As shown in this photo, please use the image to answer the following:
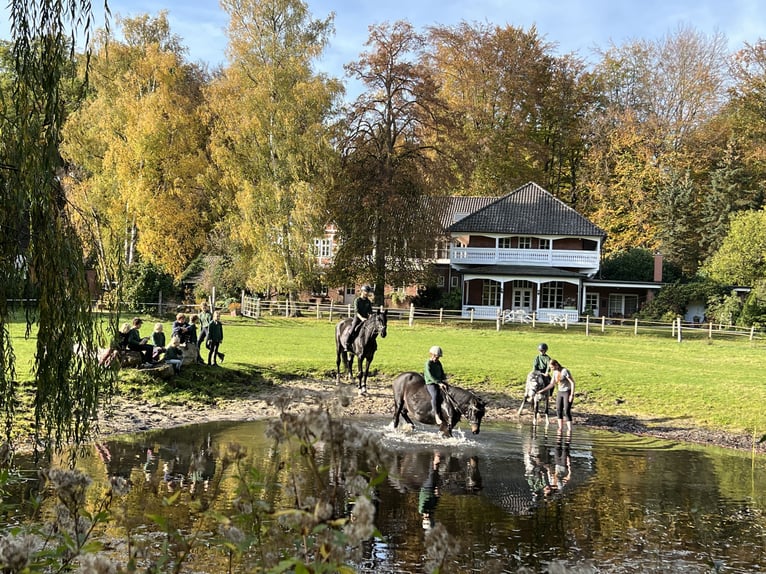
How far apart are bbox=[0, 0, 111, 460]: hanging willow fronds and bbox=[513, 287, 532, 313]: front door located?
44597mm

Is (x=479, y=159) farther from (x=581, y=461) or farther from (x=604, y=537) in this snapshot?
(x=604, y=537)

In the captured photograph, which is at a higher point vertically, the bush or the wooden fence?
the bush

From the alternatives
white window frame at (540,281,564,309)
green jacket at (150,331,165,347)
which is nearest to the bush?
green jacket at (150,331,165,347)

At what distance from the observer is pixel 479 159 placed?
182 ft

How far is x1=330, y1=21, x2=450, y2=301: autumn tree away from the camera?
39.8 metres

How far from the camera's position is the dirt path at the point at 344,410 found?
14.1m

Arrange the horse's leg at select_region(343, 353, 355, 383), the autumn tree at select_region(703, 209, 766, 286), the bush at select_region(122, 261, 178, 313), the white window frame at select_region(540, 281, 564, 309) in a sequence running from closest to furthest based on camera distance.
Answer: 1. the horse's leg at select_region(343, 353, 355, 383)
2. the bush at select_region(122, 261, 178, 313)
3. the autumn tree at select_region(703, 209, 766, 286)
4. the white window frame at select_region(540, 281, 564, 309)

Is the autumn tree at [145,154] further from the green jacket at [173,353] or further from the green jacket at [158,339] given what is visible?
the green jacket at [173,353]

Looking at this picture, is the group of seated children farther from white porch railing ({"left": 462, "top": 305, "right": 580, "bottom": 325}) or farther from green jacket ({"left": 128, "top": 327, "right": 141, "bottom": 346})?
white porch railing ({"left": 462, "top": 305, "right": 580, "bottom": 325})

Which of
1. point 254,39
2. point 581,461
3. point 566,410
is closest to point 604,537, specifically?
point 581,461

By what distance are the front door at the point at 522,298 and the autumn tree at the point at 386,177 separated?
963 cm

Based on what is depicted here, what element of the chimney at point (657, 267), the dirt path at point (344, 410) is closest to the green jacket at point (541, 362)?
the dirt path at point (344, 410)

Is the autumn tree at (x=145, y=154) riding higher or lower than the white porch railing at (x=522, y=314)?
higher

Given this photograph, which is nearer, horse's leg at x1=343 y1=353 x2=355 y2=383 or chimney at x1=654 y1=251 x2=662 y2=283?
horse's leg at x1=343 y1=353 x2=355 y2=383
